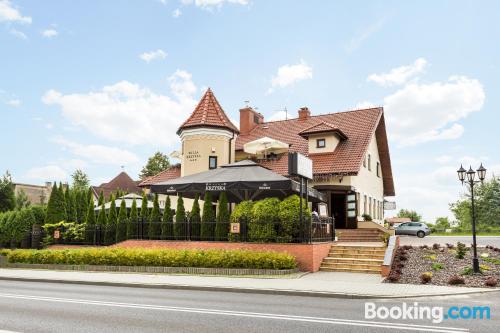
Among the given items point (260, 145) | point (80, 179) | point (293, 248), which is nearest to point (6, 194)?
point (80, 179)

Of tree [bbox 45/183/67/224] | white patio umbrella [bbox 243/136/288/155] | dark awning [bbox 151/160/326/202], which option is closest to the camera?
dark awning [bbox 151/160/326/202]

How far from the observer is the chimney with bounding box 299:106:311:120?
117 feet

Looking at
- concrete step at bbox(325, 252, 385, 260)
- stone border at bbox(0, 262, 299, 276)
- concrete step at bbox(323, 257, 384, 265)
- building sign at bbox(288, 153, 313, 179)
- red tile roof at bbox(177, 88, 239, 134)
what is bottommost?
stone border at bbox(0, 262, 299, 276)

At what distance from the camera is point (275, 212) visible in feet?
59.7

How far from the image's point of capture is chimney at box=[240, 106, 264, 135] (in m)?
36.8

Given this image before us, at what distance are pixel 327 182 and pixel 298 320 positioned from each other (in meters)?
19.6

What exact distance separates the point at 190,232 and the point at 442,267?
1059 centimetres

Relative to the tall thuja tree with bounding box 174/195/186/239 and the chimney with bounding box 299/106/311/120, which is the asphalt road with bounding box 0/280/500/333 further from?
the chimney with bounding box 299/106/311/120

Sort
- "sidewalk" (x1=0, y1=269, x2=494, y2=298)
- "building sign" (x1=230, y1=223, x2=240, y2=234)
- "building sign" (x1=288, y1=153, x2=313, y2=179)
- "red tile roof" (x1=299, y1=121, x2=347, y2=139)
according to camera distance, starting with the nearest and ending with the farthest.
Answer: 1. "sidewalk" (x1=0, y1=269, x2=494, y2=298)
2. "building sign" (x1=288, y1=153, x2=313, y2=179)
3. "building sign" (x1=230, y1=223, x2=240, y2=234)
4. "red tile roof" (x1=299, y1=121, x2=347, y2=139)

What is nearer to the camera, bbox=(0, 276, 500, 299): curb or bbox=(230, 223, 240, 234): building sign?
bbox=(0, 276, 500, 299): curb

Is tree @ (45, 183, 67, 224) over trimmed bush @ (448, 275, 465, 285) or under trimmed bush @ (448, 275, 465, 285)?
over

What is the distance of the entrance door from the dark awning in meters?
7.27

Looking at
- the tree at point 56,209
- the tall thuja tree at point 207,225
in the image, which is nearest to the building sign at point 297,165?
the tall thuja tree at point 207,225

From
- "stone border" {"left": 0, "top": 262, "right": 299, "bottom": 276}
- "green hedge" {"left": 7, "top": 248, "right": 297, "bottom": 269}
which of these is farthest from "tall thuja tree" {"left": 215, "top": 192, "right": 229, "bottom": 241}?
"stone border" {"left": 0, "top": 262, "right": 299, "bottom": 276}
